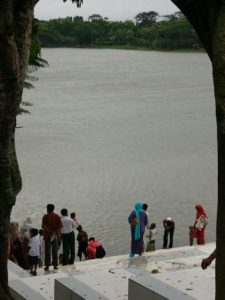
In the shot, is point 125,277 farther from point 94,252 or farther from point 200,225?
point 200,225

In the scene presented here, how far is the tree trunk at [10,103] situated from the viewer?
4902 mm

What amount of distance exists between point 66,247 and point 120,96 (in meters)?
41.2

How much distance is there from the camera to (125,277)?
8359 millimetres

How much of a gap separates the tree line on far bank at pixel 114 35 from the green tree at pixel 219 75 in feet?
298

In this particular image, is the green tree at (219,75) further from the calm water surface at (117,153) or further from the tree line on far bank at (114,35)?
the tree line on far bank at (114,35)

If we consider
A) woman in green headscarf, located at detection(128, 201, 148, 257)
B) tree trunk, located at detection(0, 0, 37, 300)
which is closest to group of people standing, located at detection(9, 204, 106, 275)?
woman in green headscarf, located at detection(128, 201, 148, 257)

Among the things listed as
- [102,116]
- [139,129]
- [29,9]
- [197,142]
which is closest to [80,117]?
[102,116]

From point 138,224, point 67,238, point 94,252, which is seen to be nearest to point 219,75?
point 67,238

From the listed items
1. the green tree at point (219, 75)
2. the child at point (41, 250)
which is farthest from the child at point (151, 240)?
the green tree at point (219, 75)

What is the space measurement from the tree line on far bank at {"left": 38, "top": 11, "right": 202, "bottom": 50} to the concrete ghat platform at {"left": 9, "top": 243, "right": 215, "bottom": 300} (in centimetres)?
8504

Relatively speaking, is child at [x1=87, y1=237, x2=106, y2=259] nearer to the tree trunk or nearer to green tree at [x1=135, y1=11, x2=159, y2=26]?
the tree trunk

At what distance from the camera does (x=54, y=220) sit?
959 cm

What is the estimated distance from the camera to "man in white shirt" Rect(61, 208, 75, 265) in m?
10.1

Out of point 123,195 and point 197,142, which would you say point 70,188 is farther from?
point 197,142
